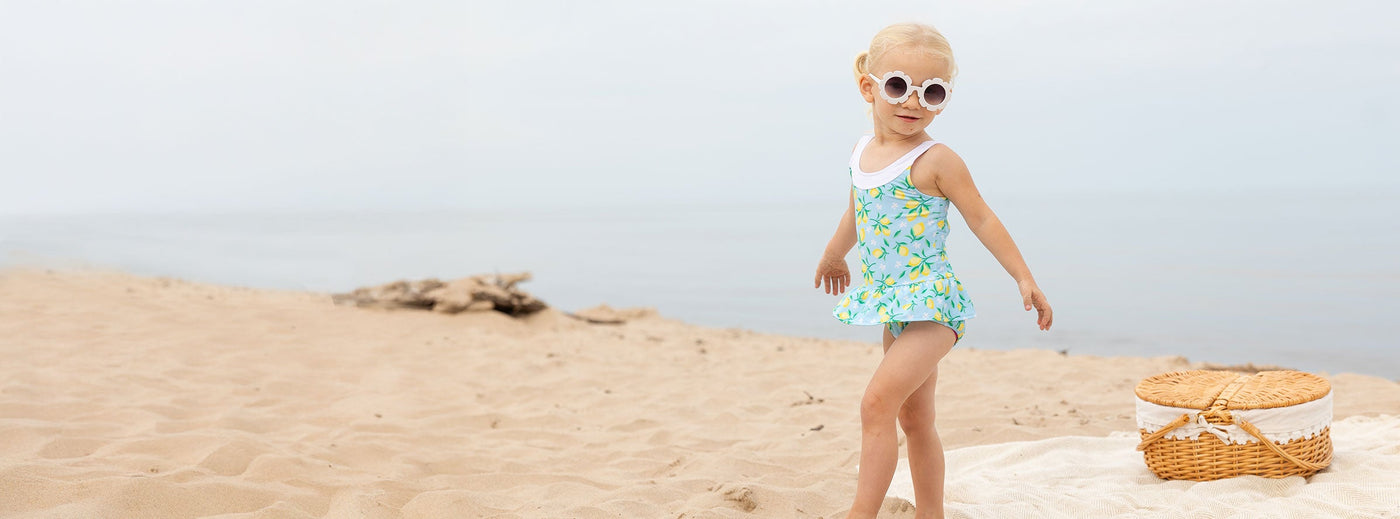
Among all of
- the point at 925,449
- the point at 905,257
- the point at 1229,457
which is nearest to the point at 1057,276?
the point at 1229,457

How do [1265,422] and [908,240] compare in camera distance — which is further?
[1265,422]

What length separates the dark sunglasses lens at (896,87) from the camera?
277 cm

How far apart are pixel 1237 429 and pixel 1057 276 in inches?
531

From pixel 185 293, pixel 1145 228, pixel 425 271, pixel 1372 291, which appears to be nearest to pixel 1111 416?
pixel 185 293

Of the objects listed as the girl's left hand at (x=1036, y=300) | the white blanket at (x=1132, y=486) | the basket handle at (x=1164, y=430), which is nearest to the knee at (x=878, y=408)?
the girl's left hand at (x=1036, y=300)

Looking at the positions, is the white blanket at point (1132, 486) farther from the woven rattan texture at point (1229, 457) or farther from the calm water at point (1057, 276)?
the calm water at point (1057, 276)

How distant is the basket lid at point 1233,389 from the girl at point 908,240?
1.29 meters

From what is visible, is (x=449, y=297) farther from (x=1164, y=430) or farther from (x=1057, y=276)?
(x=1057, y=276)

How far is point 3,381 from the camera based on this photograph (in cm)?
477

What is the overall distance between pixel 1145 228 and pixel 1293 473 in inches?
1052

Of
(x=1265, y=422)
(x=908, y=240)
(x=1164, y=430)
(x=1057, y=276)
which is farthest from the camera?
(x=1057, y=276)

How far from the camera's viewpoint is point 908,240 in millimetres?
2861

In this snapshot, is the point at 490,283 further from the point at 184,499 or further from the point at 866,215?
the point at 866,215

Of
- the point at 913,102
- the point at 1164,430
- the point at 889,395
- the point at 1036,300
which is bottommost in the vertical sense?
the point at 1164,430
